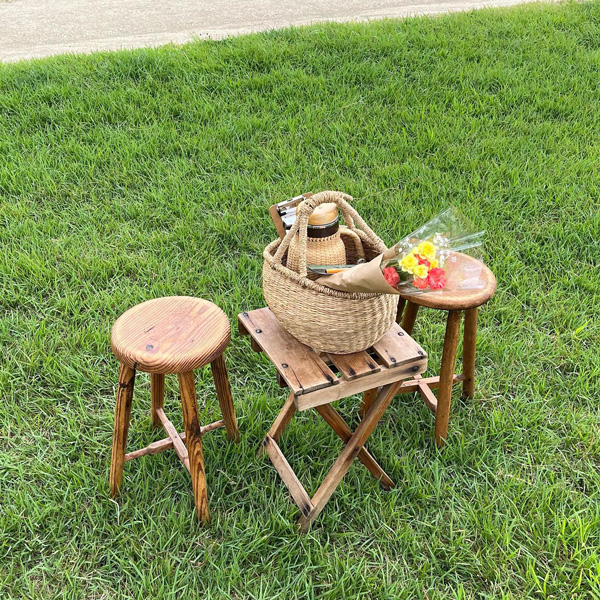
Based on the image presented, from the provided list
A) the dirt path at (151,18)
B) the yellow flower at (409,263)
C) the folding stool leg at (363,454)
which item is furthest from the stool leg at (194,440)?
the dirt path at (151,18)

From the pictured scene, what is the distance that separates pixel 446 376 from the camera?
8.61 feet

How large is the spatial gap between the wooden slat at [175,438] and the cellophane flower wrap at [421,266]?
3.46ft

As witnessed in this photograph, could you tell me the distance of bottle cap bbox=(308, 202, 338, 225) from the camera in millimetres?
2090

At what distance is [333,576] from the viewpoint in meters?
2.23

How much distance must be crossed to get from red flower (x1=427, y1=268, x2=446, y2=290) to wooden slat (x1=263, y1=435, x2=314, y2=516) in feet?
3.54

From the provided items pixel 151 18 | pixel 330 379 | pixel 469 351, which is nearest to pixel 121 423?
pixel 330 379

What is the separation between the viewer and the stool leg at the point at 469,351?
2.72 m

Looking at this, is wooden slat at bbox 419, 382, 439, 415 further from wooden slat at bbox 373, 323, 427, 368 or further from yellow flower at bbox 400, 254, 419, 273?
yellow flower at bbox 400, 254, 419, 273

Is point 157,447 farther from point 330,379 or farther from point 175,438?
point 330,379

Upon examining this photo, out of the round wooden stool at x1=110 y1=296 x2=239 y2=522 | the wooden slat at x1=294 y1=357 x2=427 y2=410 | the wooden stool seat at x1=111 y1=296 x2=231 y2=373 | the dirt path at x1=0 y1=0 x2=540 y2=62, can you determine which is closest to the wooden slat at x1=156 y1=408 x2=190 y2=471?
the round wooden stool at x1=110 y1=296 x2=239 y2=522

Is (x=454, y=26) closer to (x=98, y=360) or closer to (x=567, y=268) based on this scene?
(x=567, y=268)

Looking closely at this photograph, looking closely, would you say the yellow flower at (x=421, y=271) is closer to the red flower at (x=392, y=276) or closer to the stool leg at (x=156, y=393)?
the red flower at (x=392, y=276)

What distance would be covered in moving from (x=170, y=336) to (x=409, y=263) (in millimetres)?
987

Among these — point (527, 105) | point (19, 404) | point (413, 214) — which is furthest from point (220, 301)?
point (527, 105)
